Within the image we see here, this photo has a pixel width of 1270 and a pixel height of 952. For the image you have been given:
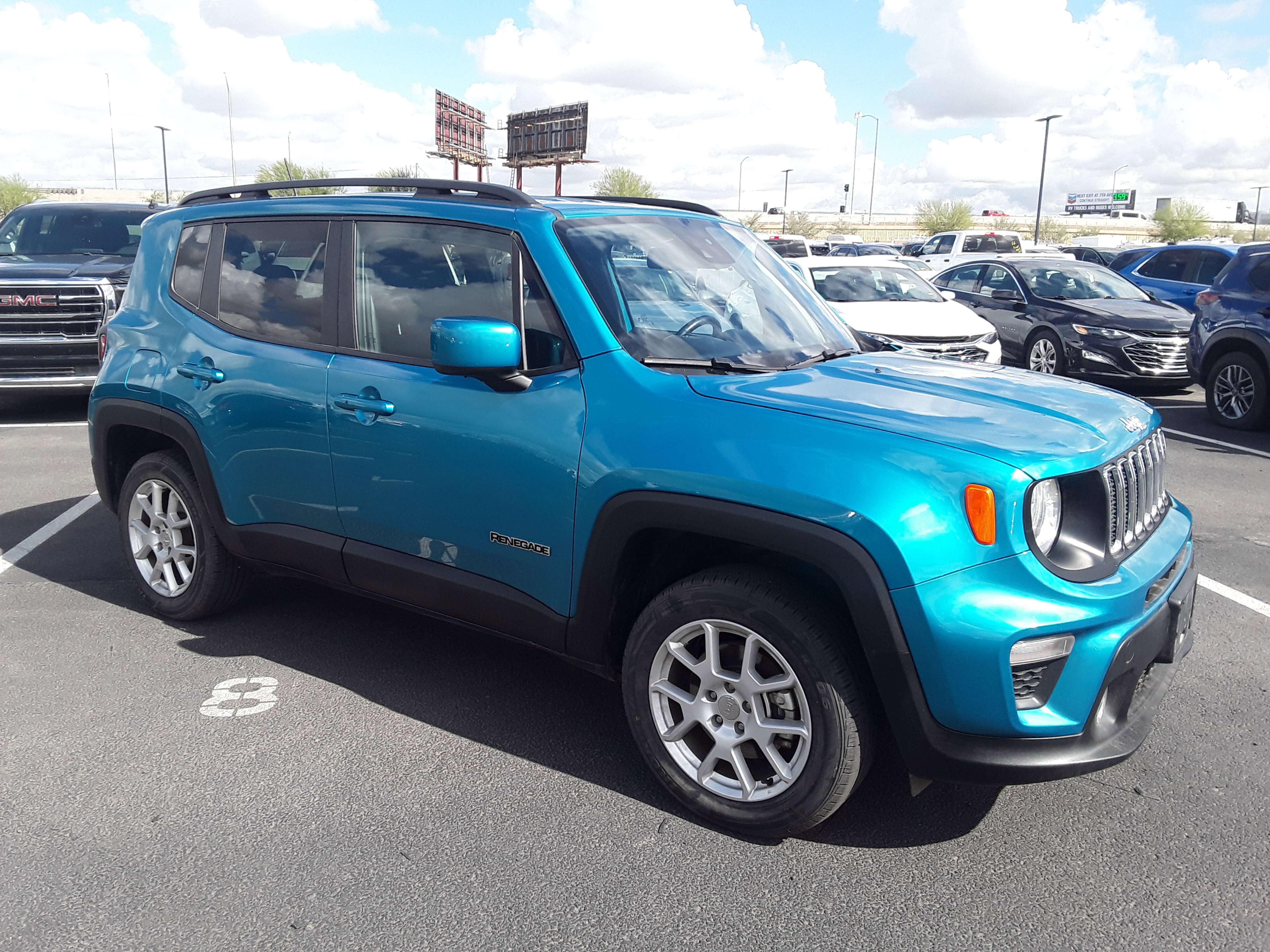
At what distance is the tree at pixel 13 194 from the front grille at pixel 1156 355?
Answer: 78793mm

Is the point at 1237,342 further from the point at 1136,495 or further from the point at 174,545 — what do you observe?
the point at 174,545

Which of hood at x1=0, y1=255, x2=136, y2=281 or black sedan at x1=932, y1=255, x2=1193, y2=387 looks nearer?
hood at x1=0, y1=255, x2=136, y2=281

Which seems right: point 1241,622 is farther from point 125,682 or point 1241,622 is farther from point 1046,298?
point 1046,298

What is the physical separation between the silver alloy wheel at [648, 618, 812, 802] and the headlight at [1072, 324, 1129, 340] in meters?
9.72

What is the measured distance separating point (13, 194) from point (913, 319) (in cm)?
8366

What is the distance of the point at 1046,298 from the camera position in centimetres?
1205

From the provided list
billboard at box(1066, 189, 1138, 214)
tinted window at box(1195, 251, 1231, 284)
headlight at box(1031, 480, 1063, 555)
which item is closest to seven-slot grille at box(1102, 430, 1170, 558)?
headlight at box(1031, 480, 1063, 555)

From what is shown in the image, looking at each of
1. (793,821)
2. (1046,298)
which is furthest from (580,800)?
(1046,298)

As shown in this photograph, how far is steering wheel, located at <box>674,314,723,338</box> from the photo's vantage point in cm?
330

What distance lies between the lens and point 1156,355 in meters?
11.1

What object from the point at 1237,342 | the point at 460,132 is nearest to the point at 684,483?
the point at 1237,342

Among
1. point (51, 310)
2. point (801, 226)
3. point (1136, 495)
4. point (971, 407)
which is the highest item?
point (801, 226)

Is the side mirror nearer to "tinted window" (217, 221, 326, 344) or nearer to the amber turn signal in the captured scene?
"tinted window" (217, 221, 326, 344)

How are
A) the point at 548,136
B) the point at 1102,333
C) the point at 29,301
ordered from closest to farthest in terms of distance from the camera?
the point at 29,301 < the point at 1102,333 < the point at 548,136
